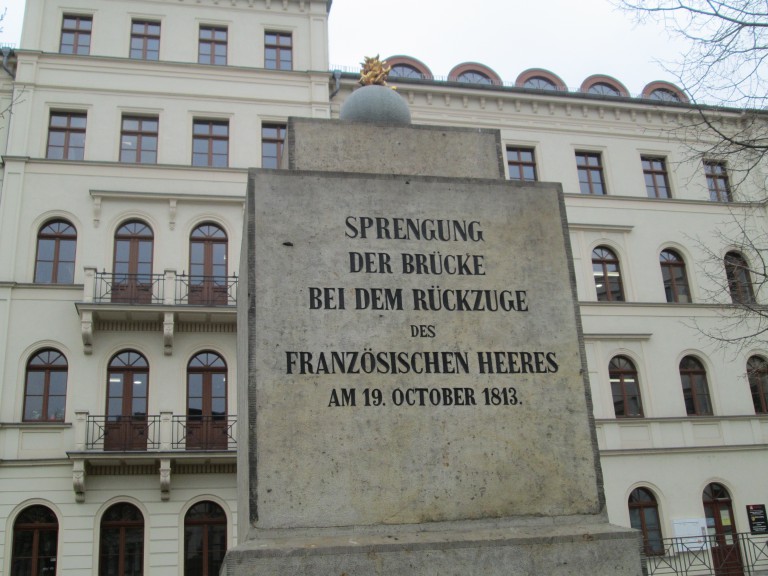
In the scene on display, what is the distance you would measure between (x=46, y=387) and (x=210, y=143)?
8587 mm

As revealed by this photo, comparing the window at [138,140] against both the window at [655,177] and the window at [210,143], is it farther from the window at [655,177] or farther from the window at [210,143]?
the window at [655,177]

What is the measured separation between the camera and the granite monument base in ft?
13.6

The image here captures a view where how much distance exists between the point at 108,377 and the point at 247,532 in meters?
17.1

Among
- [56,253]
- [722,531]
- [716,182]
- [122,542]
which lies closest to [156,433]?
[122,542]

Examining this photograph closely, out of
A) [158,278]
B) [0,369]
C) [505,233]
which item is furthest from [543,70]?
[505,233]

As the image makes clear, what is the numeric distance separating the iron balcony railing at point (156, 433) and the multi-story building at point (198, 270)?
0.06 metres

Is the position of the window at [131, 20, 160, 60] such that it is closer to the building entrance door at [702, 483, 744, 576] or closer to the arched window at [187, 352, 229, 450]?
the arched window at [187, 352, 229, 450]

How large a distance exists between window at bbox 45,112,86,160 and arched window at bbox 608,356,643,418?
692 inches

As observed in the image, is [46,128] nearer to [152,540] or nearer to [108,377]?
[108,377]

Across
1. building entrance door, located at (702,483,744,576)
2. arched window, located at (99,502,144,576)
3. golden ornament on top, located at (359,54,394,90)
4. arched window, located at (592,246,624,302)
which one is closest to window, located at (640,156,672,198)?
arched window, located at (592,246,624,302)

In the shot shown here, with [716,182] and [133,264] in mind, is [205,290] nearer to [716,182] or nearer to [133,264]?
[133,264]

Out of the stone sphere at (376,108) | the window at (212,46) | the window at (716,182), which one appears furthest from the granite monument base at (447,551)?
the window at (716,182)

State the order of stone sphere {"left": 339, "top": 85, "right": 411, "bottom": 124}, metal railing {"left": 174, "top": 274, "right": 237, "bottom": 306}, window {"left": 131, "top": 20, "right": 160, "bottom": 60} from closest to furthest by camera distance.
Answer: stone sphere {"left": 339, "top": 85, "right": 411, "bottom": 124} < metal railing {"left": 174, "top": 274, "right": 237, "bottom": 306} < window {"left": 131, "top": 20, "right": 160, "bottom": 60}

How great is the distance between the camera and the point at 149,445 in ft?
63.5
